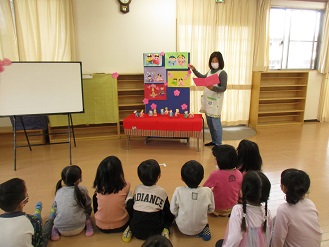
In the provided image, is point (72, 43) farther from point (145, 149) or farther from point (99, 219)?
point (99, 219)

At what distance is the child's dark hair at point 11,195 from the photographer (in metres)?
1.39

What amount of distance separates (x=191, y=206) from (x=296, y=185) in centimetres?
70

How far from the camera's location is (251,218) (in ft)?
4.38

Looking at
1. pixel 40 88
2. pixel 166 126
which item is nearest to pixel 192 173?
pixel 166 126

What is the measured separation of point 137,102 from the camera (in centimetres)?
480

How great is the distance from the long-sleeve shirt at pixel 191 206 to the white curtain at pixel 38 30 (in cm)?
354

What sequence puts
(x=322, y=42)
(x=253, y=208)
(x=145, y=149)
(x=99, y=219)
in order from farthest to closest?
(x=322, y=42) < (x=145, y=149) < (x=99, y=219) < (x=253, y=208)

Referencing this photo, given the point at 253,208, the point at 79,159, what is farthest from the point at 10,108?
the point at 253,208

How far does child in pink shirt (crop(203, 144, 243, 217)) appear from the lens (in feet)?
6.56

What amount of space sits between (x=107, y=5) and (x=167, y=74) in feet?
5.56

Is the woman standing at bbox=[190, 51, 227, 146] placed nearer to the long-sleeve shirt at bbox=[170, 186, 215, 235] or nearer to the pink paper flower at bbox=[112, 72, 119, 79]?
the pink paper flower at bbox=[112, 72, 119, 79]

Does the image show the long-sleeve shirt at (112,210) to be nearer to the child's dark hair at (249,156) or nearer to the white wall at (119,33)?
the child's dark hair at (249,156)

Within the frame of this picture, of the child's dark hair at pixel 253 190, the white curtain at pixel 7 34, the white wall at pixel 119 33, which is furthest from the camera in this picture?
the white wall at pixel 119 33

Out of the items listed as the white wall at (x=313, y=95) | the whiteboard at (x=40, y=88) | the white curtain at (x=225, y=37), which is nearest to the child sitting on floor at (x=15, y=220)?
the whiteboard at (x=40, y=88)
